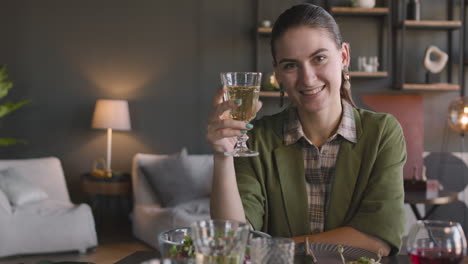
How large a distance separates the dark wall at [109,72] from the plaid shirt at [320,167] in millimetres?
3950

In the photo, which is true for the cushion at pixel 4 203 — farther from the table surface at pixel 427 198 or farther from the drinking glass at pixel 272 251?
the drinking glass at pixel 272 251

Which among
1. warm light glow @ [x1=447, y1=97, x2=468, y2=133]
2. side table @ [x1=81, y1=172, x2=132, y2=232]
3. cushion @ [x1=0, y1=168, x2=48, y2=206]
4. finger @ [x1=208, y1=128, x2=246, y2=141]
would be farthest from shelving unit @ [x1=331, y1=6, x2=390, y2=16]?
finger @ [x1=208, y1=128, x2=246, y2=141]

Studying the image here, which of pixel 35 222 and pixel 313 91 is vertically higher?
pixel 313 91

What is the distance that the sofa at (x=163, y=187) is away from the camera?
4797 mm

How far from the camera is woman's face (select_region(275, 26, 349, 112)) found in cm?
153

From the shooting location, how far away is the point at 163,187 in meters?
4.95

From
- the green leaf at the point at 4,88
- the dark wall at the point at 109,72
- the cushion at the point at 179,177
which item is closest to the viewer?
the green leaf at the point at 4,88

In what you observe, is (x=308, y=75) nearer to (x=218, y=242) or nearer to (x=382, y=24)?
(x=218, y=242)

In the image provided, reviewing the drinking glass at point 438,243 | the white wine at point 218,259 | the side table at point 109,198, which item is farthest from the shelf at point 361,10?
the white wine at point 218,259

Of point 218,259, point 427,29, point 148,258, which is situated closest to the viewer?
point 218,259

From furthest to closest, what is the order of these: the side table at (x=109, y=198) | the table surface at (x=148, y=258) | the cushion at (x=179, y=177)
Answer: the side table at (x=109, y=198)
the cushion at (x=179, y=177)
the table surface at (x=148, y=258)

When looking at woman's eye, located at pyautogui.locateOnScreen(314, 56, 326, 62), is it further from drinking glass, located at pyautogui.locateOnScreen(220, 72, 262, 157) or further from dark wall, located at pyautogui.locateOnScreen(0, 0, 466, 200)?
dark wall, located at pyautogui.locateOnScreen(0, 0, 466, 200)

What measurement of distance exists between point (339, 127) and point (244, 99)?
0.38 meters

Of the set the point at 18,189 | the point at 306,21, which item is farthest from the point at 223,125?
the point at 18,189
